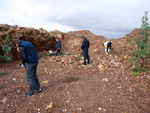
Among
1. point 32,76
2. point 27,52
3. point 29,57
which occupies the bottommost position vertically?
point 32,76

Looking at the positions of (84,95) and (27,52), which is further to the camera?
(84,95)

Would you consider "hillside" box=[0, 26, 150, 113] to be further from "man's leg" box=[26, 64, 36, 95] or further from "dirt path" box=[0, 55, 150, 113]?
"man's leg" box=[26, 64, 36, 95]

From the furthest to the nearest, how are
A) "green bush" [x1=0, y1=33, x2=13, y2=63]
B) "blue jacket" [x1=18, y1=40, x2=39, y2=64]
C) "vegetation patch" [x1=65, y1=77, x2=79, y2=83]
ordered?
"green bush" [x1=0, y1=33, x2=13, y2=63], "vegetation patch" [x1=65, y1=77, x2=79, y2=83], "blue jacket" [x1=18, y1=40, x2=39, y2=64]

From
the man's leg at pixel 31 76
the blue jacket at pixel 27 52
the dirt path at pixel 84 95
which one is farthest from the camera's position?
the man's leg at pixel 31 76

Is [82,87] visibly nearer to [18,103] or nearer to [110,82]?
[110,82]

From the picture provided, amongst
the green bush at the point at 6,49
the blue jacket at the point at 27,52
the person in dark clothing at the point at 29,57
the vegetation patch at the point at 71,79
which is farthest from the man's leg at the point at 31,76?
the green bush at the point at 6,49

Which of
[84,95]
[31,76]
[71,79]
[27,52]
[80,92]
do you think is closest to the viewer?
[27,52]

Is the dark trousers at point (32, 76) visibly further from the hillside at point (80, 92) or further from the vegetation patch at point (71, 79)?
the vegetation patch at point (71, 79)

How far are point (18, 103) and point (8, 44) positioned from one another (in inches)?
183

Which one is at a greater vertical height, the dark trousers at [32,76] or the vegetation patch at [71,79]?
the dark trousers at [32,76]

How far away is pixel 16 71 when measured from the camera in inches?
216

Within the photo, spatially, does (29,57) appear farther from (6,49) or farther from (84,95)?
(6,49)

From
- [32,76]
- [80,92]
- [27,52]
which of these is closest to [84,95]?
[80,92]

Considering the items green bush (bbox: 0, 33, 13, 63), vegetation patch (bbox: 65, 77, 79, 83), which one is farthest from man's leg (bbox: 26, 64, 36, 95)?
green bush (bbox: 0, 33, 13, 63)
